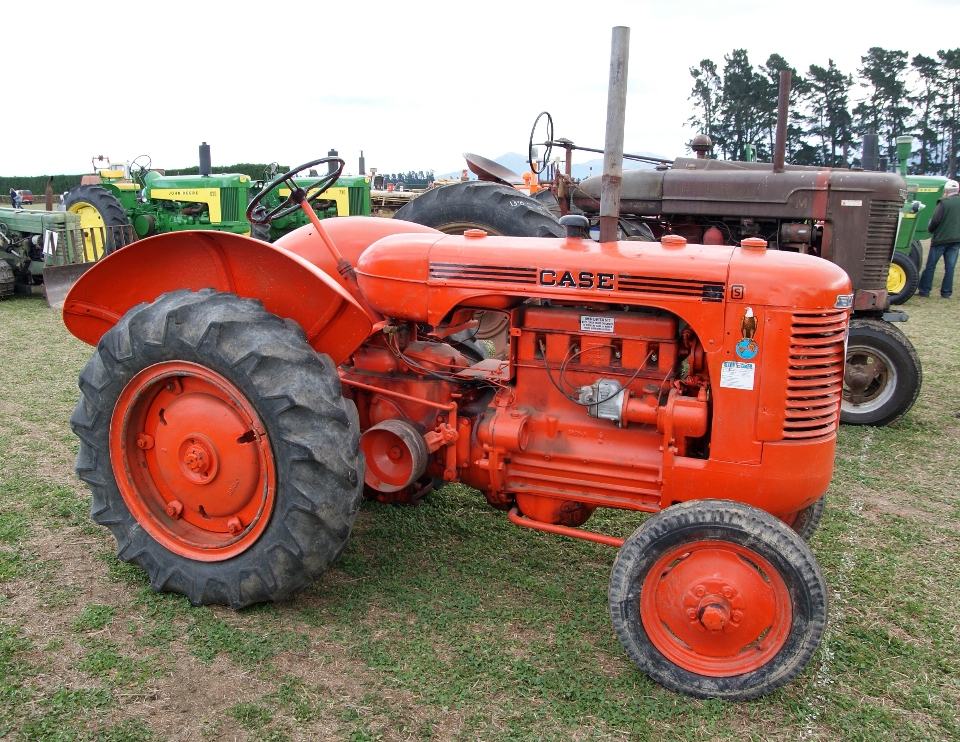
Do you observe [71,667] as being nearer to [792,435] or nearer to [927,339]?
[792,435]

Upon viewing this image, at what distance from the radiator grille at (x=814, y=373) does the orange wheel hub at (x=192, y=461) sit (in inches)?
71.1

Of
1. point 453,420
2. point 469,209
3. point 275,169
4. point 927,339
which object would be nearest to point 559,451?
point 453,420

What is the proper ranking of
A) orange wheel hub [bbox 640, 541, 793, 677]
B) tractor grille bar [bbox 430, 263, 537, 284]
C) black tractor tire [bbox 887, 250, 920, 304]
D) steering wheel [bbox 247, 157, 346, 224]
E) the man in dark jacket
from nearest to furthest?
orange wheel hub [bbox 640, 541, 793, 677]
tractor grille bar [bbox 430, 263, 537, 284]
steering wheel [bbox 247, 157, 346, 224]
black tractor tire [bbox 887, 250, 920, 304]
the man in dark jacket

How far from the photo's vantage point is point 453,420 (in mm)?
3150

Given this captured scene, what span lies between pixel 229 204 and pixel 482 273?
10524 mm

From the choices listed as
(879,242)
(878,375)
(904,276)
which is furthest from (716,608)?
(904,276)

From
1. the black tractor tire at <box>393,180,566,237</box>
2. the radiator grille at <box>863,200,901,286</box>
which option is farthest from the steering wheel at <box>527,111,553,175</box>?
the radiator grille at <box>863,200,901,286</box>

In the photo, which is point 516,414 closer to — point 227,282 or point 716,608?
point 716,608

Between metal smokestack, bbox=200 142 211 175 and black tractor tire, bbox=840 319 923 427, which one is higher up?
metal smokestack, bbox=200 142 211 175

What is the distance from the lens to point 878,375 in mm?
5438

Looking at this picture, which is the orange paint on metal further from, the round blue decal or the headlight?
the headlight

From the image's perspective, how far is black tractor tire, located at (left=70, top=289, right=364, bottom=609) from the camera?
2.71 m

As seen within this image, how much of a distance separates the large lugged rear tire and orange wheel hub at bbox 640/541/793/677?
10.4 m

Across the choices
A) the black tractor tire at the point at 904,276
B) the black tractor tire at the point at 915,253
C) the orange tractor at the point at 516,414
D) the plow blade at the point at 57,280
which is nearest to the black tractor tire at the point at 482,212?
the orange tractor at the point at 516,414
